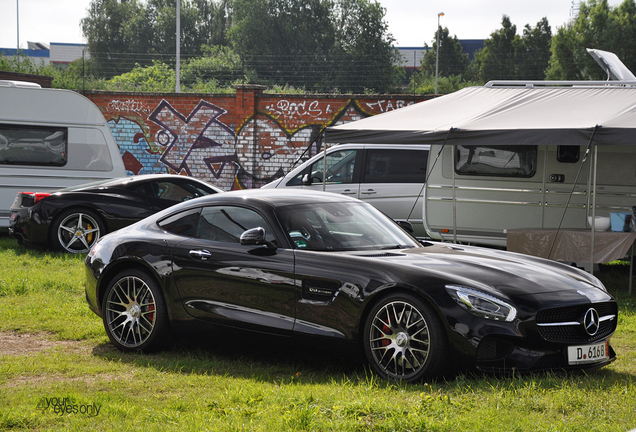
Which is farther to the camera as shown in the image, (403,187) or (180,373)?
(403,187)

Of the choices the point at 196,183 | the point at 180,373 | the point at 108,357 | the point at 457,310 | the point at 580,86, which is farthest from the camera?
the point at 196,183

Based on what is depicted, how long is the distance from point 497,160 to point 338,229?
6.59m

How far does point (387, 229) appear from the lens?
5801mm

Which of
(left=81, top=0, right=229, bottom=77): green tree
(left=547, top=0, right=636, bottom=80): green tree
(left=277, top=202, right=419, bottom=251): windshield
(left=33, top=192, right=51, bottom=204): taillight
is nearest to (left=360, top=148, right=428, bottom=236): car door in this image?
(left=33, top=192, right=51, bottom=204): taillight

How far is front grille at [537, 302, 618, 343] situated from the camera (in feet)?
14.8

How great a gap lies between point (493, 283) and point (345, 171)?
27.9 ft

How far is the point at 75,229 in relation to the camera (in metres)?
11.3

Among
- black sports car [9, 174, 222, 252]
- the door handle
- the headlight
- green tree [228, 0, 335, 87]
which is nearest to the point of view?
the headlight

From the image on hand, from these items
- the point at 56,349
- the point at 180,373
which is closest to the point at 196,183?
the point at 56,349

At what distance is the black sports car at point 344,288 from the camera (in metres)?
4.45

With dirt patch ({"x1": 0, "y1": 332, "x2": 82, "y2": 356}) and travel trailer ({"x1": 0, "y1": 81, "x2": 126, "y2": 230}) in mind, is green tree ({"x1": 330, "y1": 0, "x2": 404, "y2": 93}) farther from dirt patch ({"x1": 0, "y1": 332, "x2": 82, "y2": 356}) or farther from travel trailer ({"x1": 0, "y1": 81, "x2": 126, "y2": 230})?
dirt patch ({"x1": 0, "y1": 332, "x2": 82, "y2": 356})

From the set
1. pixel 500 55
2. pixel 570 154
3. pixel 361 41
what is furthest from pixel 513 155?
pixel 361 41

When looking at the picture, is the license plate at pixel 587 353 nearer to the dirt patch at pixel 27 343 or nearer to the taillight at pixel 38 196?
the dirt patch at pixel 27 343

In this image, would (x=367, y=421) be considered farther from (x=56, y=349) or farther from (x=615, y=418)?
(x=56, y=349)
